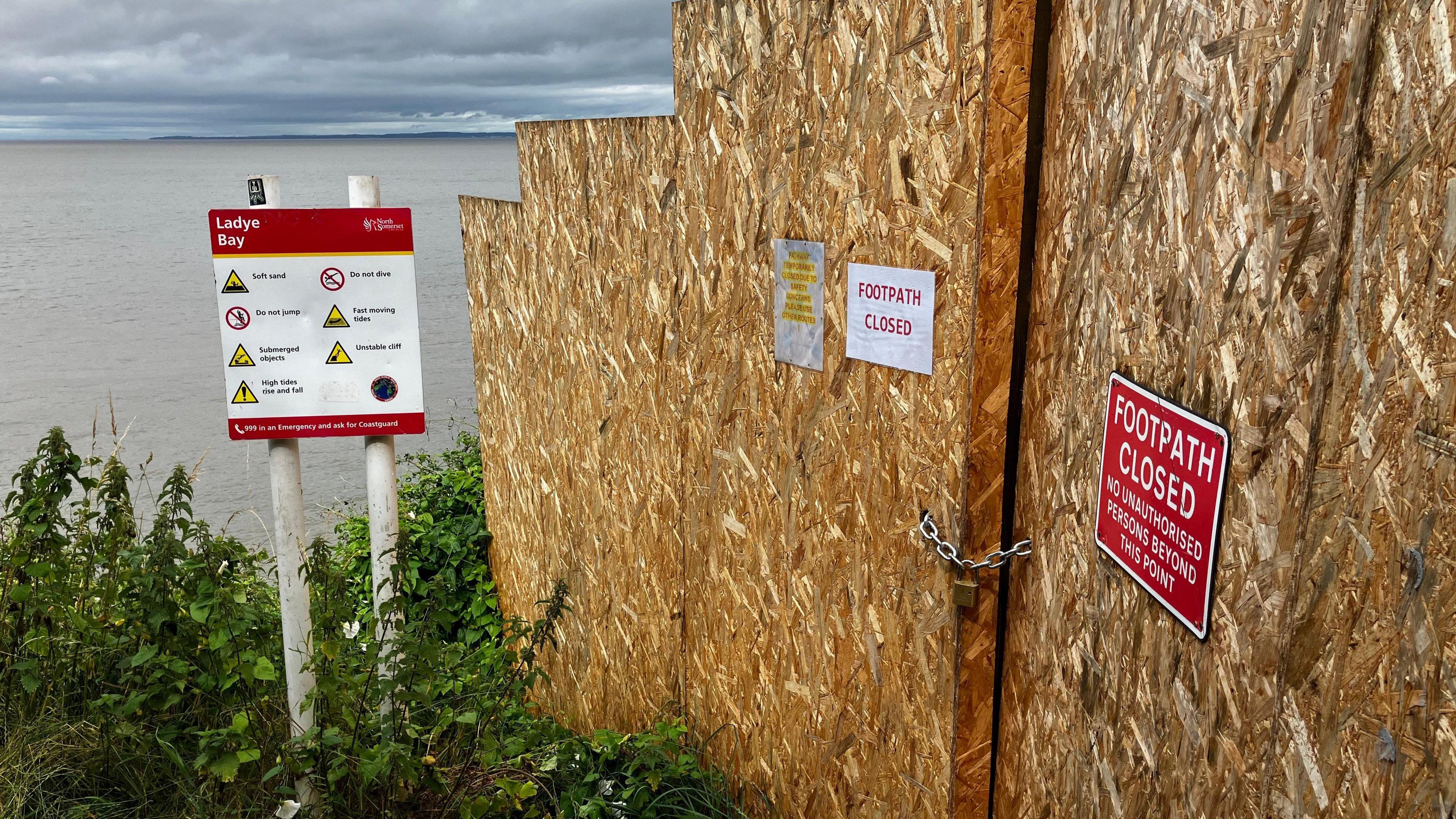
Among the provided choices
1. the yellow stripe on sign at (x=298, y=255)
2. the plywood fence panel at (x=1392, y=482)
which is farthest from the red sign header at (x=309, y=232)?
the plywood fence panel at (x=1392, y=482)

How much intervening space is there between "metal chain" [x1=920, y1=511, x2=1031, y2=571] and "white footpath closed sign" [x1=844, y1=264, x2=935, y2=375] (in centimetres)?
47

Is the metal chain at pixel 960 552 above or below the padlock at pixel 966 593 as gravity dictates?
above

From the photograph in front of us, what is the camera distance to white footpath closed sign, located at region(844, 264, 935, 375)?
3.03 metres

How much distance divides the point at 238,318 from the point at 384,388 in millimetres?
558

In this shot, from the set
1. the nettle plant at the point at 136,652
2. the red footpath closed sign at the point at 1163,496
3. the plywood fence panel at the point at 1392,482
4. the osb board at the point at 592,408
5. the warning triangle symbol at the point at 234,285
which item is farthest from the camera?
the osb board at the point at 592,408

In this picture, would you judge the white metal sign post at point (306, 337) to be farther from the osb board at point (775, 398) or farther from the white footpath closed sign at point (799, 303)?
the white footpath closed sign at point (799, 303)

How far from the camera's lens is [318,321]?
12.0 feet

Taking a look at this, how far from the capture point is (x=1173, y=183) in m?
2.20

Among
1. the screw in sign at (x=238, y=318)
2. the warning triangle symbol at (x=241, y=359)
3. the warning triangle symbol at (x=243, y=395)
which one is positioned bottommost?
the warning triangle symbol at (x=243, y=395)

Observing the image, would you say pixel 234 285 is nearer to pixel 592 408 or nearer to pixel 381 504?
pixel 381 504

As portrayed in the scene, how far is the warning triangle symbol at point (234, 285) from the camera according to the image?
3582 mm

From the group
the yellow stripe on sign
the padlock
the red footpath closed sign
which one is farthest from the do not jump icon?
the red footpath closed sign

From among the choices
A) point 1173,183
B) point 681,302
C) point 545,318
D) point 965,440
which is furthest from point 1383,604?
point 545,318

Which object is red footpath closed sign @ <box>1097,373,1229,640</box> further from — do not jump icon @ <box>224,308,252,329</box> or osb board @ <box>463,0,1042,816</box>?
do not jump icon @ <box>224,308,252,329</box>
